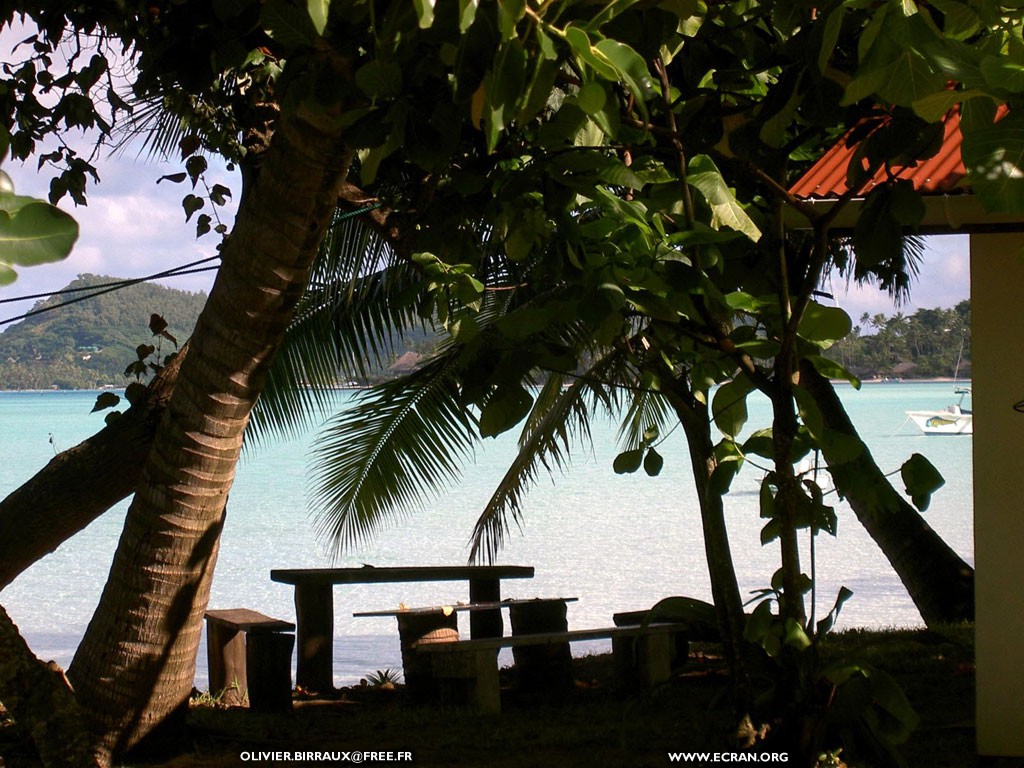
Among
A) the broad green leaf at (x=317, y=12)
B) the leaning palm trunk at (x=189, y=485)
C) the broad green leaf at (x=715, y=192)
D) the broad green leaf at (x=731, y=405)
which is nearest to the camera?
the broad green leaf at (x=317, y=12)

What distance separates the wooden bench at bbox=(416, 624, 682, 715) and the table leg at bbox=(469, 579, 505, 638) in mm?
911

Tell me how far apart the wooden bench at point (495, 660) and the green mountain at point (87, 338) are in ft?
78.5

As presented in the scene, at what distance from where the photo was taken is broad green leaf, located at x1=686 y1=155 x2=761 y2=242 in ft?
8.72

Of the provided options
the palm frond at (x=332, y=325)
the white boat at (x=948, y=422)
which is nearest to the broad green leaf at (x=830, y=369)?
the palm frond at (x=332, y=325)

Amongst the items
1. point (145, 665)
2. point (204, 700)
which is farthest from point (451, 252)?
point (204, 700)

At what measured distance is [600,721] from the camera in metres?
5.06

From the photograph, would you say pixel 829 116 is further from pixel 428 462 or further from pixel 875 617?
pixel 875 617

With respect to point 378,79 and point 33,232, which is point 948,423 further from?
point 33,232

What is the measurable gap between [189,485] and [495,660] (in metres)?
2.15

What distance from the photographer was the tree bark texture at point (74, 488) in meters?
4.50

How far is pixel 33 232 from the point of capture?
0.81 meters

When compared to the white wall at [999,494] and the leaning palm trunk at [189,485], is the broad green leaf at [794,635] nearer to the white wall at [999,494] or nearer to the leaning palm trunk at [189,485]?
the white wall at [999,494]

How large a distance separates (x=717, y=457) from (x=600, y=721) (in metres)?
2.33

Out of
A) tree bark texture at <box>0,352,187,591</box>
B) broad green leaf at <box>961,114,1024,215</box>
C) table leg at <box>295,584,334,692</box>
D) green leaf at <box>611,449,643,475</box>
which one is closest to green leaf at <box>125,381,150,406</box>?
tree bark texture at <box>0,352,187,591</box>
